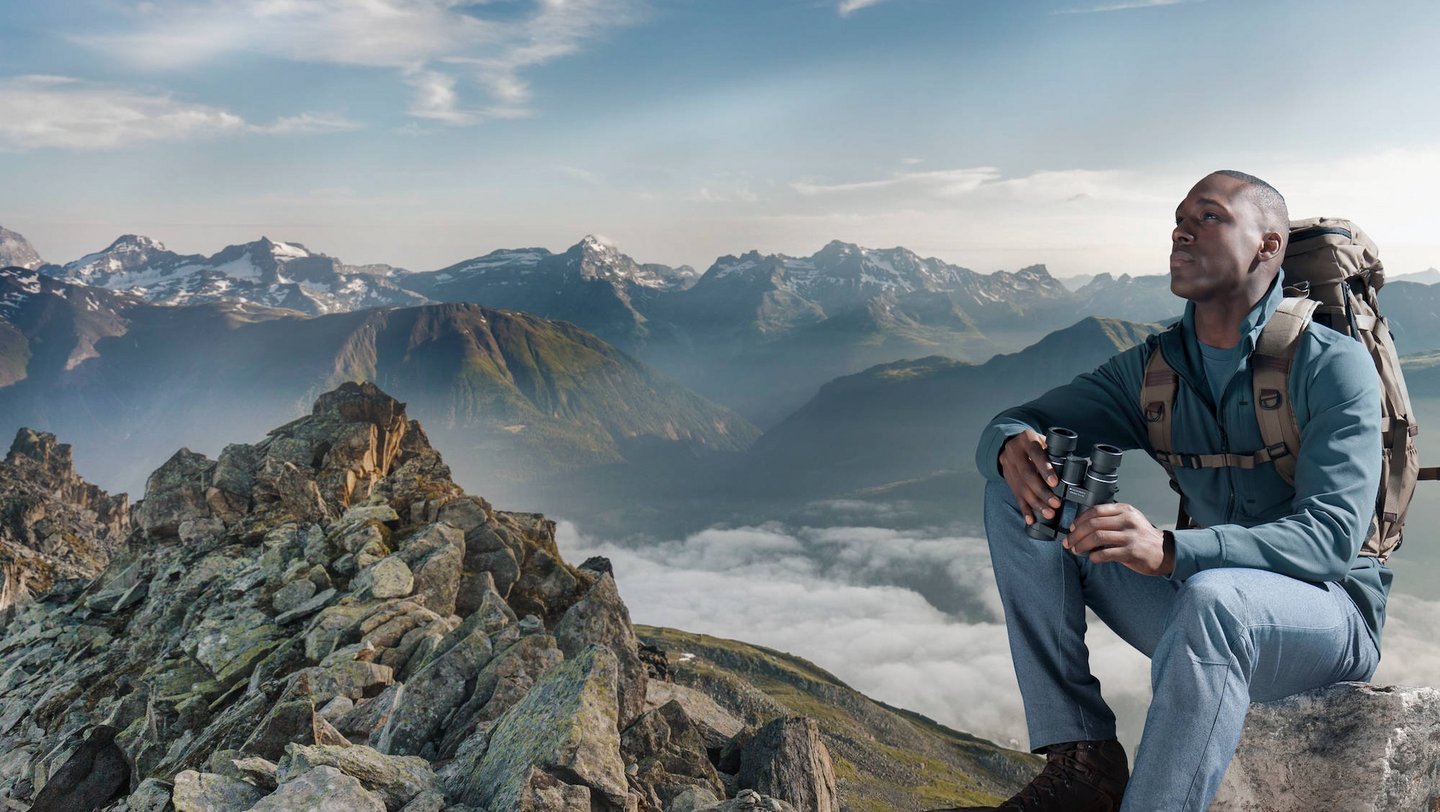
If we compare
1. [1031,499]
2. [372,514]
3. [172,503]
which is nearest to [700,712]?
[1031,499]

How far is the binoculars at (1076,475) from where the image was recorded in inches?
239

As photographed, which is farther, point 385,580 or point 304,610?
point 304,610

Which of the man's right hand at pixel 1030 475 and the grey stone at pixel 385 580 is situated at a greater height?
the man's right hand at pixel 1030 475

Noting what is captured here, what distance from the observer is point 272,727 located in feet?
41.0

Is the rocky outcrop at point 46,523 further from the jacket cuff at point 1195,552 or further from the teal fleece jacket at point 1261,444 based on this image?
the jacket cuff at point 1195,552

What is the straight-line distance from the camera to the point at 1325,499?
587cm

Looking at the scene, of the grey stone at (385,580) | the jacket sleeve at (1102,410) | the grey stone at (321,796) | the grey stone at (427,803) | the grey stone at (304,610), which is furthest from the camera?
the grey stone at (304,610)

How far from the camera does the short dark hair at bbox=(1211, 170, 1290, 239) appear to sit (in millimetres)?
7031

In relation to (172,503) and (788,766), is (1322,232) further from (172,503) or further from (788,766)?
(172,503)

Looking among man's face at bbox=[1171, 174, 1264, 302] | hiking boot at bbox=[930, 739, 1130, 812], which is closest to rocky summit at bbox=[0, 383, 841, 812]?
hiking boot at bbox=[930, 739, 1130, 812]

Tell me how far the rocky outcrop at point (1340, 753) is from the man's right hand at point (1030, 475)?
9.13 feet

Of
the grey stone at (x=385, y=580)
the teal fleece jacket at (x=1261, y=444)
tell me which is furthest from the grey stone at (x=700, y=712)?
the teal fleece jacket at (x=1261, y=444)

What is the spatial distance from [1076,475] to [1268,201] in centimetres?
318

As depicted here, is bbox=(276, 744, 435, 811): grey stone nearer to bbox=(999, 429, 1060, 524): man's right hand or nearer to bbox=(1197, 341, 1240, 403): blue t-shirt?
bbox=(999, 429, 1060, 524): man's right hand
